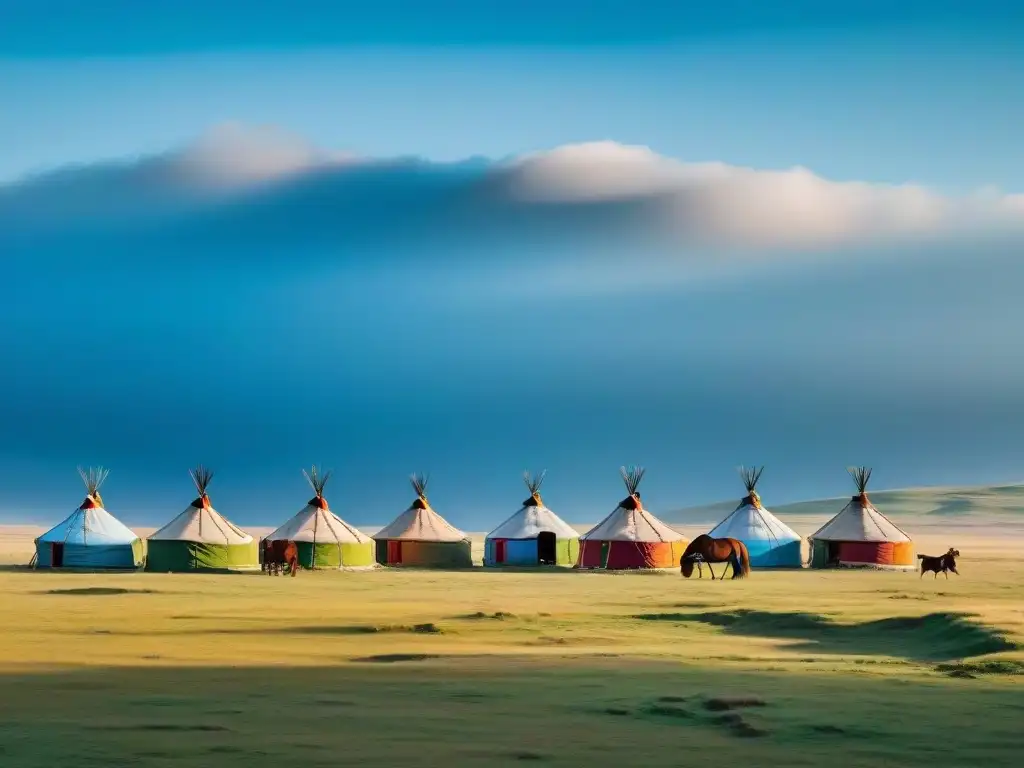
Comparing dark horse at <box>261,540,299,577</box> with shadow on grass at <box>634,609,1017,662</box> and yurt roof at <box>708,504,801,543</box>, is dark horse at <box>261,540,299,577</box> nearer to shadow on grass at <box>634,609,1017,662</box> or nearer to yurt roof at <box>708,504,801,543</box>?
yurt roof at <box>708,504,801,543</box>

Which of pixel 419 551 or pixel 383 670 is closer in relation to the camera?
pixel 383 670

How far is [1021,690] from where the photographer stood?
57.7ft

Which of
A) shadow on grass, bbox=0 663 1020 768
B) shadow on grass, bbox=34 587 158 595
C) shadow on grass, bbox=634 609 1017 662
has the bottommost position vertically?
shadow on grass, bbox=0 663 1020 768

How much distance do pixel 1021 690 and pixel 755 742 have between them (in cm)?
515

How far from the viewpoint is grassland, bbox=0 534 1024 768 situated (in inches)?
530

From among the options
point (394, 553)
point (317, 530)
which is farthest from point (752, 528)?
point (317, 530)

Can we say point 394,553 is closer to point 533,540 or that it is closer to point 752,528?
point 533,540

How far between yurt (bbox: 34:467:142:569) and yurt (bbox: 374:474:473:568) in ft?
27.9

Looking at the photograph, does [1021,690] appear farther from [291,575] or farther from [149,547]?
[149,547]

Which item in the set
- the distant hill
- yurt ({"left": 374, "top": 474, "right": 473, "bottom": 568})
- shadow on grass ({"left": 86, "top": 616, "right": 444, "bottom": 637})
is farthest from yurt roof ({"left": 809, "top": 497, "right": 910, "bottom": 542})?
the distant hill

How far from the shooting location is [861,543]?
176ft

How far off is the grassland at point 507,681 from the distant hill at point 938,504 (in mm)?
105194

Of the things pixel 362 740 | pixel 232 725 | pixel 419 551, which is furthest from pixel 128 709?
pixel 419 551

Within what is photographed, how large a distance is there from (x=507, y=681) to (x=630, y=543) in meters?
33.7
